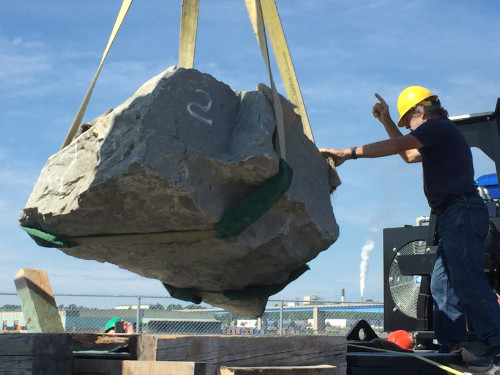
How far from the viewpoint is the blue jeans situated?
3.09 m

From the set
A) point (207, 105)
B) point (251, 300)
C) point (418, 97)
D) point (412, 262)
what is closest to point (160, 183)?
point (207, 105)

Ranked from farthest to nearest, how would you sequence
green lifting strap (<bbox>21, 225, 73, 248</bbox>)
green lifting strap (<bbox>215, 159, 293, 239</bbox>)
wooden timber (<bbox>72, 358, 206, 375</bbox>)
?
green lifting strap (<bbox>21, 225, 73, 248</bbox>) < green lifting strap (<bbox>215, 159, 293, 239</bbox>) < wooden timber (<bbox>72, 358, 206, 375</bbox>)

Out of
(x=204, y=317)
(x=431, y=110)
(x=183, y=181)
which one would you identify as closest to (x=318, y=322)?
(x=204, y=317)

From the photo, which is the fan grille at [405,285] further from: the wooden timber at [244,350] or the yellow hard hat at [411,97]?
the wooden timber at [244,350]

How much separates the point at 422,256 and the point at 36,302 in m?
2.34

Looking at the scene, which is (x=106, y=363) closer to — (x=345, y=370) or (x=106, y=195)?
(x=106, y=195)

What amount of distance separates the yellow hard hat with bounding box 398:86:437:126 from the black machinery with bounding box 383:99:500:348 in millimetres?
560

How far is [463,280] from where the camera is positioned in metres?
3.16

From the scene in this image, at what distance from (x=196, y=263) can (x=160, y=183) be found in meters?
0.75

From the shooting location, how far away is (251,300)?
3.52m

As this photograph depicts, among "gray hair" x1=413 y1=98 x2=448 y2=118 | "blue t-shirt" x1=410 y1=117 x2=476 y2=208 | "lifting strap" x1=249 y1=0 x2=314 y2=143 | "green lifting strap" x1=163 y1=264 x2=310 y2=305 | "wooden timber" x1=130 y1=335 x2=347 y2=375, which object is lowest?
"wooden timber" x1=130 y1=335 x2=347 y2=375

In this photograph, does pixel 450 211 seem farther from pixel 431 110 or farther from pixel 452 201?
pixel 431 110

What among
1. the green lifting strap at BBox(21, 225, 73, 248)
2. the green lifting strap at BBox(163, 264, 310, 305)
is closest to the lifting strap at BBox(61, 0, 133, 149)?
the green lifting strap at BBox(21, 225, 73, 248)

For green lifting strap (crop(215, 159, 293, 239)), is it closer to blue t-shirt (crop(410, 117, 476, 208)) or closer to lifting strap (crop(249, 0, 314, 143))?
lifting strap (crop(249, 0, 314, 143))
